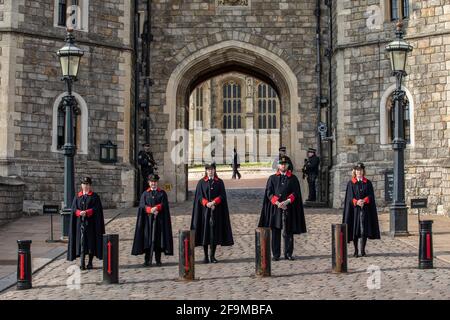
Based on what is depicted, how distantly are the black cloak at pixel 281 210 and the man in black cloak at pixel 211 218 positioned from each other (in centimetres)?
62

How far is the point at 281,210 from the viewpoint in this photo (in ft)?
38.0

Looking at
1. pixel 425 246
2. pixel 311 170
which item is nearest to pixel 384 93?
pixel 311 170

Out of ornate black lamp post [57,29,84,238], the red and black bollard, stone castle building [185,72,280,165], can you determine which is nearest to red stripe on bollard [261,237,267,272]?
the red and black bollard

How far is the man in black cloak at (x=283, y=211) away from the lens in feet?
37.9

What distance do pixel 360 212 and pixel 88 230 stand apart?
14.6 feet

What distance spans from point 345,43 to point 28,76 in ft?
27.6

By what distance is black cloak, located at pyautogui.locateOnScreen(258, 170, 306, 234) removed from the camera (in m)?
11.6

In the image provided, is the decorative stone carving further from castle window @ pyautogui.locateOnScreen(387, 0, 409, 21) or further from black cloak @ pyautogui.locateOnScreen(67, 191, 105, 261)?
black cloak @ pyautogui.locateOnScreen(67, 191, 105, 261)

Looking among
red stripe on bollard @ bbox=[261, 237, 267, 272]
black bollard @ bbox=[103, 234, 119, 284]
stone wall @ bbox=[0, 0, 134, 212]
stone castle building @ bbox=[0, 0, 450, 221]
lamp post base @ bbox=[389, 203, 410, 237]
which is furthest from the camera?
stone castle building @ bbox=[0, 0, 450, 221]

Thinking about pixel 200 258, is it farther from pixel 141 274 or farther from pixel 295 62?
pixel 295 62

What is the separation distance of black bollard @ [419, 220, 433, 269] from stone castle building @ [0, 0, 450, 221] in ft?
24.8

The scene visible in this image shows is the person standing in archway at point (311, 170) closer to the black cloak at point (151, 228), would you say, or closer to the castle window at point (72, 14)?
the castle window at point (72, 14)

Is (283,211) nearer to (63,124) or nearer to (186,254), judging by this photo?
(186,254)
